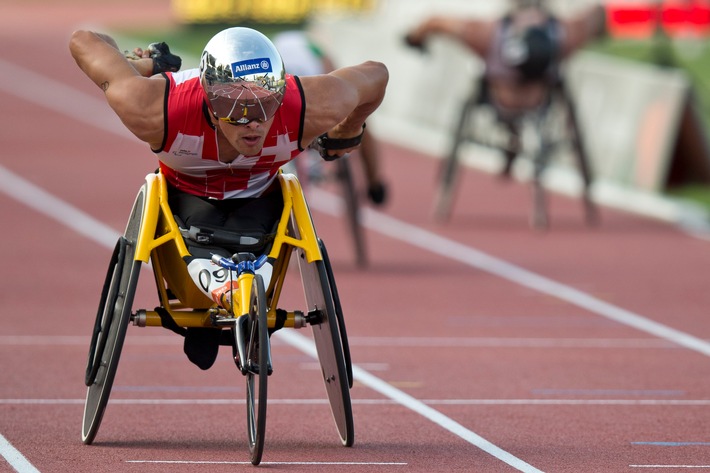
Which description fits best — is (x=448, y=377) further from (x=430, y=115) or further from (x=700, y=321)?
(x=430, y=115)

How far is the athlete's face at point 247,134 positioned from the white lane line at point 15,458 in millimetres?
1656

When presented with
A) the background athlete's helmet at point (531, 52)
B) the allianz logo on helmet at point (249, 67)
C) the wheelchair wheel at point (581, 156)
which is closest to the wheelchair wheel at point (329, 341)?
the allianz logo on helmet at point (249, 67)

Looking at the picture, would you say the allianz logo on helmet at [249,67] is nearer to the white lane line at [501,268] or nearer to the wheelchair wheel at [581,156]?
the white lane line at [501,268]

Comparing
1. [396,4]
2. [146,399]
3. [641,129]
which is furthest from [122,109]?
[396,4]

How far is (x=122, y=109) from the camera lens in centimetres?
739

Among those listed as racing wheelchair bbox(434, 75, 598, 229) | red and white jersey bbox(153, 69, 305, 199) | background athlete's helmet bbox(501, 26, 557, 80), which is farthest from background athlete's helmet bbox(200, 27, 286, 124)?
racing wheelchair bbox(434, 75, 598, 229)

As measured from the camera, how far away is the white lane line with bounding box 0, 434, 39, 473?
7.50 m

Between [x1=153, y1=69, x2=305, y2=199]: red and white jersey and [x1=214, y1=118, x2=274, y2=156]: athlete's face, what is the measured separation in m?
0.07

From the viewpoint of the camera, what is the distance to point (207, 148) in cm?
763

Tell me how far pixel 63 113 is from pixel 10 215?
11.1 metres

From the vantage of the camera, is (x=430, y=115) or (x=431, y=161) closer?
(x=431, y=161)

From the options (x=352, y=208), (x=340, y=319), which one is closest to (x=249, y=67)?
(x=340, y=319)

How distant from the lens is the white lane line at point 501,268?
40.4 ft

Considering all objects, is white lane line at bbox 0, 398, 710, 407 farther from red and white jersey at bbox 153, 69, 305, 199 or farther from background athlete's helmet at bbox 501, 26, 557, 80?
background athlete's helmet at bbox 501, 26, 557, 80
